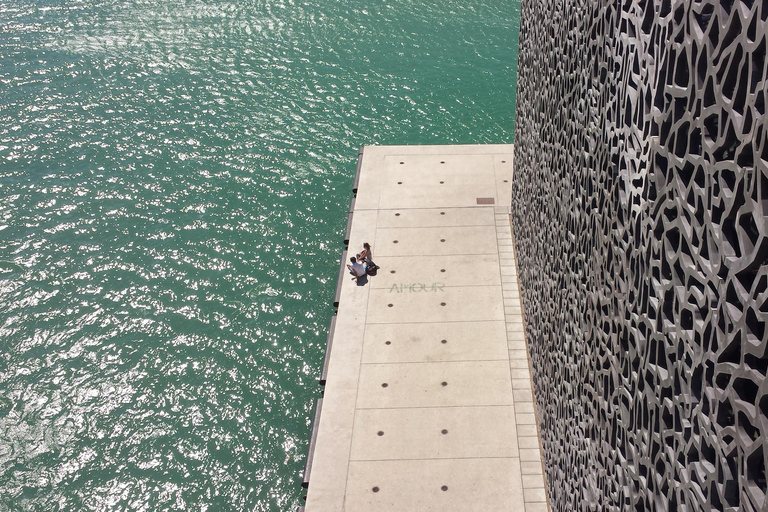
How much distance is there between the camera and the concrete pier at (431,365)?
1742 cm

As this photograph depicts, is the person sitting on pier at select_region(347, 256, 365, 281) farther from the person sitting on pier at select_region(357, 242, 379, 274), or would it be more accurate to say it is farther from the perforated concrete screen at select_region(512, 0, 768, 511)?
the perforated concrete screen at select_region(512, 0, 768, 511)

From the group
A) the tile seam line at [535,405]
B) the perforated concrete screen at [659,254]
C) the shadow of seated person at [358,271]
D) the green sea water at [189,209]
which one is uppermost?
the perforated concrete screen at [659,254]

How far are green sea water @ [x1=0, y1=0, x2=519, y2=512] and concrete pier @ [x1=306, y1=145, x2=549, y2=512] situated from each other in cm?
131

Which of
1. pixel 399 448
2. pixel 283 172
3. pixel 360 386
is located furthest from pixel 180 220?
pixel 399 448

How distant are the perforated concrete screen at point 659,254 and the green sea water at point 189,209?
917cm

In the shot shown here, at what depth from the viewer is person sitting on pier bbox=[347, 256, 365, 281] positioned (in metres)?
23.5

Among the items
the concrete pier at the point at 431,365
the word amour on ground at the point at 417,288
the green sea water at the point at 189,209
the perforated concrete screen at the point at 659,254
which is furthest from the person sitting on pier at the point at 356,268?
the perforated concrete screen at the point at 659,254

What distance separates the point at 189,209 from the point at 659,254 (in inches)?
869

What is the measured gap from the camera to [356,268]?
77.0 feet

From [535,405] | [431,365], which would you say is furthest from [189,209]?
[535,405]

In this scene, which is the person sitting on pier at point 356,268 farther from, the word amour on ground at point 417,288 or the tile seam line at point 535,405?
the tile seam line at point 535,405

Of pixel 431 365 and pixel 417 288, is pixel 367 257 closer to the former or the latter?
pixel 417 288

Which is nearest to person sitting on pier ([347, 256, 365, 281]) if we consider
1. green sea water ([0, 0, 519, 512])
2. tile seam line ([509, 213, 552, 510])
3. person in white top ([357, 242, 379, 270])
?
person in white top ([357, 242, 379, 270])

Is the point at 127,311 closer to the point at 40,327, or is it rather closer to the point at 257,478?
the point at 40,327
